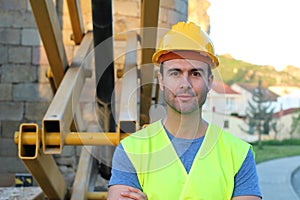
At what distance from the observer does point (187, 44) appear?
1774 millimetres

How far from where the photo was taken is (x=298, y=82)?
115ft

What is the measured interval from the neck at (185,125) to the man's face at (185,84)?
27 millimetres

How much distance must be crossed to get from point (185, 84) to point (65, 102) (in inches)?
49.5

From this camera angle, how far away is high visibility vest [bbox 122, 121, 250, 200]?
167cm

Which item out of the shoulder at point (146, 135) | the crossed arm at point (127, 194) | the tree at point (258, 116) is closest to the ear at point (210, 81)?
the shoulder at point (146, 135)

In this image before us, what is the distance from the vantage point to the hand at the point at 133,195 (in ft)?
5.36

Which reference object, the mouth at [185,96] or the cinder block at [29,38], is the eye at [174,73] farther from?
the cinder block at [29,38]

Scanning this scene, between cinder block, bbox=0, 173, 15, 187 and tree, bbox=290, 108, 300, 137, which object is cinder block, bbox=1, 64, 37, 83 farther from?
tree, bbox=290, 108, 300, 137

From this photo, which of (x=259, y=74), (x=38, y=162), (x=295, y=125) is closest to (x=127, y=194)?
(x=38, y=162)

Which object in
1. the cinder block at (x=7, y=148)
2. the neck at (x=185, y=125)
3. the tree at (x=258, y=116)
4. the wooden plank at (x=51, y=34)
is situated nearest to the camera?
the neck at (x=185, y=125)

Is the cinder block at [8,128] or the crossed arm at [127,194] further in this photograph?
the cinder block at [8,128]

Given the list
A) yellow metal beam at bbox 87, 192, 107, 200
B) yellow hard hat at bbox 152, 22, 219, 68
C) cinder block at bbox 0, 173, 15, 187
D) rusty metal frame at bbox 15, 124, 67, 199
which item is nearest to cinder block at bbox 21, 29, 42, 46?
cinder block at bbox 0, 173, 15, 187

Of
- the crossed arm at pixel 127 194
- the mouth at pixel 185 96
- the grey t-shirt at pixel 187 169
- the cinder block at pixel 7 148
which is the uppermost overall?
the mouth at pixel 185 96

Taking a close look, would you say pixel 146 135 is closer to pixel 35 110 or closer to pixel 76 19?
pixel 76 19
